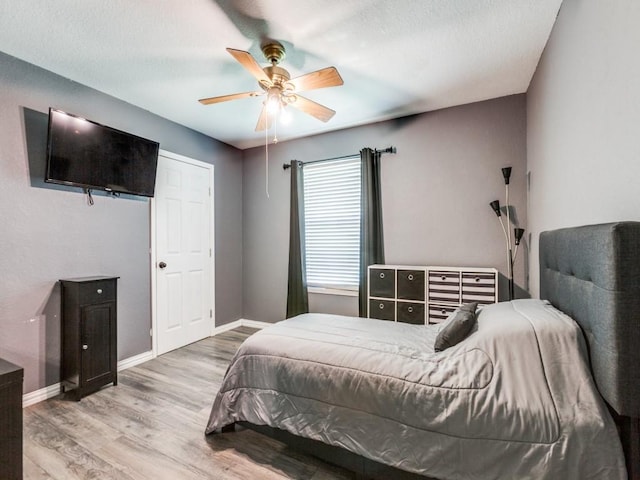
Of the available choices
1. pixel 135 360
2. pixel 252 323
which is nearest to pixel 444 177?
pixel 252 323

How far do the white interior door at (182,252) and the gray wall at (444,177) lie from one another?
4.06 ft

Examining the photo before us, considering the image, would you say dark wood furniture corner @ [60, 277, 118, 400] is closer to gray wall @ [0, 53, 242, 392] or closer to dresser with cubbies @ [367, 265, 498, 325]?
gray wall @ [0, 53, 242, 392]

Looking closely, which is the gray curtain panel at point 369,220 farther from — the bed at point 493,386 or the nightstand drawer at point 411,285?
the bed at point 493,386

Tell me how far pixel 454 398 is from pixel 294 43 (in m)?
2.49

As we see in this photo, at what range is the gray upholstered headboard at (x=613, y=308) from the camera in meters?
0.94

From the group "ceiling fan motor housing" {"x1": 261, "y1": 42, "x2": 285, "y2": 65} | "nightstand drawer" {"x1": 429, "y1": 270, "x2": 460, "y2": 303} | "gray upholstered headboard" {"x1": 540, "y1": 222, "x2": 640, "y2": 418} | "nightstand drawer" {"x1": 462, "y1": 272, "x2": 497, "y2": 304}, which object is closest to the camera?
"gray upholstered headboard" {"x1": 540, "y1": 222, "x2": 640, "y2": 418}

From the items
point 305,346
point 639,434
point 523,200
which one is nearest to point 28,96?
point 305,346

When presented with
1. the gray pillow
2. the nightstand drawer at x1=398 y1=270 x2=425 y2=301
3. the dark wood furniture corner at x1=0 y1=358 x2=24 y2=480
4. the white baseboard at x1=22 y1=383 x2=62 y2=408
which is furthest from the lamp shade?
the white baseboard at x1=22 y1=383 x2=62 y2=408

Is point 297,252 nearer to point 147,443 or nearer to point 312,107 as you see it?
point 312,107

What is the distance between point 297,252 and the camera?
Answer: 4.08 m

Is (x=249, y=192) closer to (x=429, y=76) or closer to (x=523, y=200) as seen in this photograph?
(x=429, y=76)

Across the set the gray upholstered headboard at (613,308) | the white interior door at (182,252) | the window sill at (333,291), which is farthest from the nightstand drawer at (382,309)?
the white interior door at (182,252)

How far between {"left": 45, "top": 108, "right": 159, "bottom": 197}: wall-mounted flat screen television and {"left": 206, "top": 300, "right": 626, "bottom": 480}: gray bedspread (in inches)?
88.7

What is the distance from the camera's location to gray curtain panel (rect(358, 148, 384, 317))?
11.7 feet
